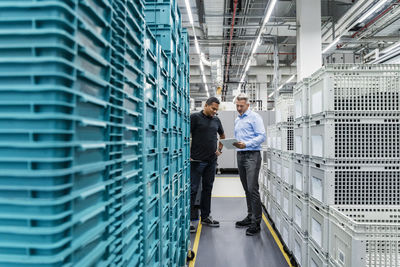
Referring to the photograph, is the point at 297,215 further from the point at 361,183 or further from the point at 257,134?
the point at 257,134

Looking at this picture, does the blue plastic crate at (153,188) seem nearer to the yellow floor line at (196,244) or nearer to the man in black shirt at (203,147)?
the yellow floor line at (196,244)

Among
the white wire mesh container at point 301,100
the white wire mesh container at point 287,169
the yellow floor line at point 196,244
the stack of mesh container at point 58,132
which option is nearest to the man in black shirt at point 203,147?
the yellow floor line at point 196,244

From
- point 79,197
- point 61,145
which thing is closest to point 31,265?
point 79,197

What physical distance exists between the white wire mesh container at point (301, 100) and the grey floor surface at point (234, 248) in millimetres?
1637

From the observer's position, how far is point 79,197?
616mm

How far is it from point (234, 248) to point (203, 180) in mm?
1109

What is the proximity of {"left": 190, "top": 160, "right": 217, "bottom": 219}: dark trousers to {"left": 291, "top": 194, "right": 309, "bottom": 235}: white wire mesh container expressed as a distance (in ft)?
4.72

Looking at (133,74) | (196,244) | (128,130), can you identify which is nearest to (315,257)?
(196,244)

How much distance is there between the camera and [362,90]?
2.03 meters

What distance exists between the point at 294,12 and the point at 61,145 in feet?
25.7

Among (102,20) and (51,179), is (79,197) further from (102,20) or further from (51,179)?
(102,20)

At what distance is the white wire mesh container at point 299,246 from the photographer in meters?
2.43

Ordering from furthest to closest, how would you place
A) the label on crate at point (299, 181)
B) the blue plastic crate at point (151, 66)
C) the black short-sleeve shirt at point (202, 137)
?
the black short-sleeve shirt at point (202, 137), the label on crate at point (299, 181), the blue plastic crate at point (151, 66)

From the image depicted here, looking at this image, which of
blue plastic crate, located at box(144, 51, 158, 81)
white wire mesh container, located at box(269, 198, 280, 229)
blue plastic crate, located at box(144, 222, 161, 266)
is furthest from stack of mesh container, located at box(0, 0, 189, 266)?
white wire mesh container, located at box(269, 198, 280, 229)
